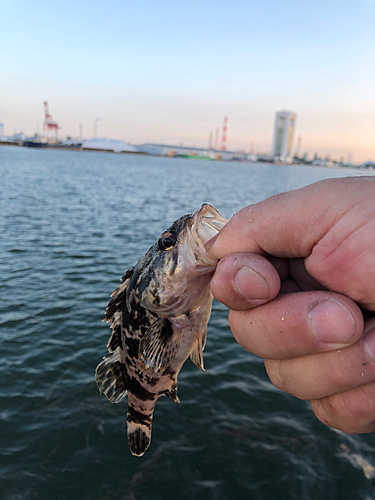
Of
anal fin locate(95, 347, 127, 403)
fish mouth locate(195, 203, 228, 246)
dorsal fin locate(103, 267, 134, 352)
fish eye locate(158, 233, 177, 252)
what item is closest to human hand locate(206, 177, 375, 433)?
fish mouth locate(195, 203, 228, 246)

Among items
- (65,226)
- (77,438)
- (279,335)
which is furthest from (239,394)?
(65,226)

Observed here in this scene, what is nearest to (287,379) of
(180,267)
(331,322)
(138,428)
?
(331,322)

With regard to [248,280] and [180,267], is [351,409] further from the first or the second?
[180,267]

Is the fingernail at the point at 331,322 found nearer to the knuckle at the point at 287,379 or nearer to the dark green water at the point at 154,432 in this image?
the knuckle at the point at 287,379

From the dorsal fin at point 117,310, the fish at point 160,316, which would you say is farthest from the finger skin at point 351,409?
the dorsal fin at point 117,310

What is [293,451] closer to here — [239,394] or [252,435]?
[252,435]
